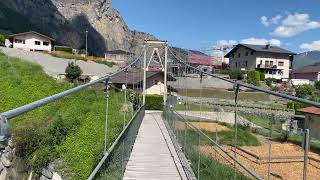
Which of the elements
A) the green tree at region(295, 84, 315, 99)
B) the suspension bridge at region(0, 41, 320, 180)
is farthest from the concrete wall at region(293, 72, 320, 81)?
the suspension bridge at region(0, 41, 320, 180)

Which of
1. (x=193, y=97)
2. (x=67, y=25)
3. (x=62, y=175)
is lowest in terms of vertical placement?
(x=62, y=175)

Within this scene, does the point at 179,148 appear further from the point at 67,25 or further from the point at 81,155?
the point at 67,25

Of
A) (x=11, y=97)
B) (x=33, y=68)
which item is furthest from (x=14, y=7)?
(x=11, y=97)

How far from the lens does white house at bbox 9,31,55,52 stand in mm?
56094

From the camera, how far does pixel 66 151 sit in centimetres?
927

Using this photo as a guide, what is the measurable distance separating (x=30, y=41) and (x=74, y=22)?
57.0m

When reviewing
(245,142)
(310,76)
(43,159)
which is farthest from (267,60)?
(43,159)

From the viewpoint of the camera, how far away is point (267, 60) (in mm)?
61625

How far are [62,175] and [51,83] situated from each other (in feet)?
35.1

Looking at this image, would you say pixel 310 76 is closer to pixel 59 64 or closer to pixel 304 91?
pixel 304 91

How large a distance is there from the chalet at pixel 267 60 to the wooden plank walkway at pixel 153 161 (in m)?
53.0

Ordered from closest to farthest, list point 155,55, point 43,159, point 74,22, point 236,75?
point 43,159 → point 155,55 → point 236,75 → point 74,22

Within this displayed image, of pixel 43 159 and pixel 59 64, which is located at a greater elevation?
pixel 59 64

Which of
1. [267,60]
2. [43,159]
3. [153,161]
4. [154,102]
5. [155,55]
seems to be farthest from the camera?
[267,60]
